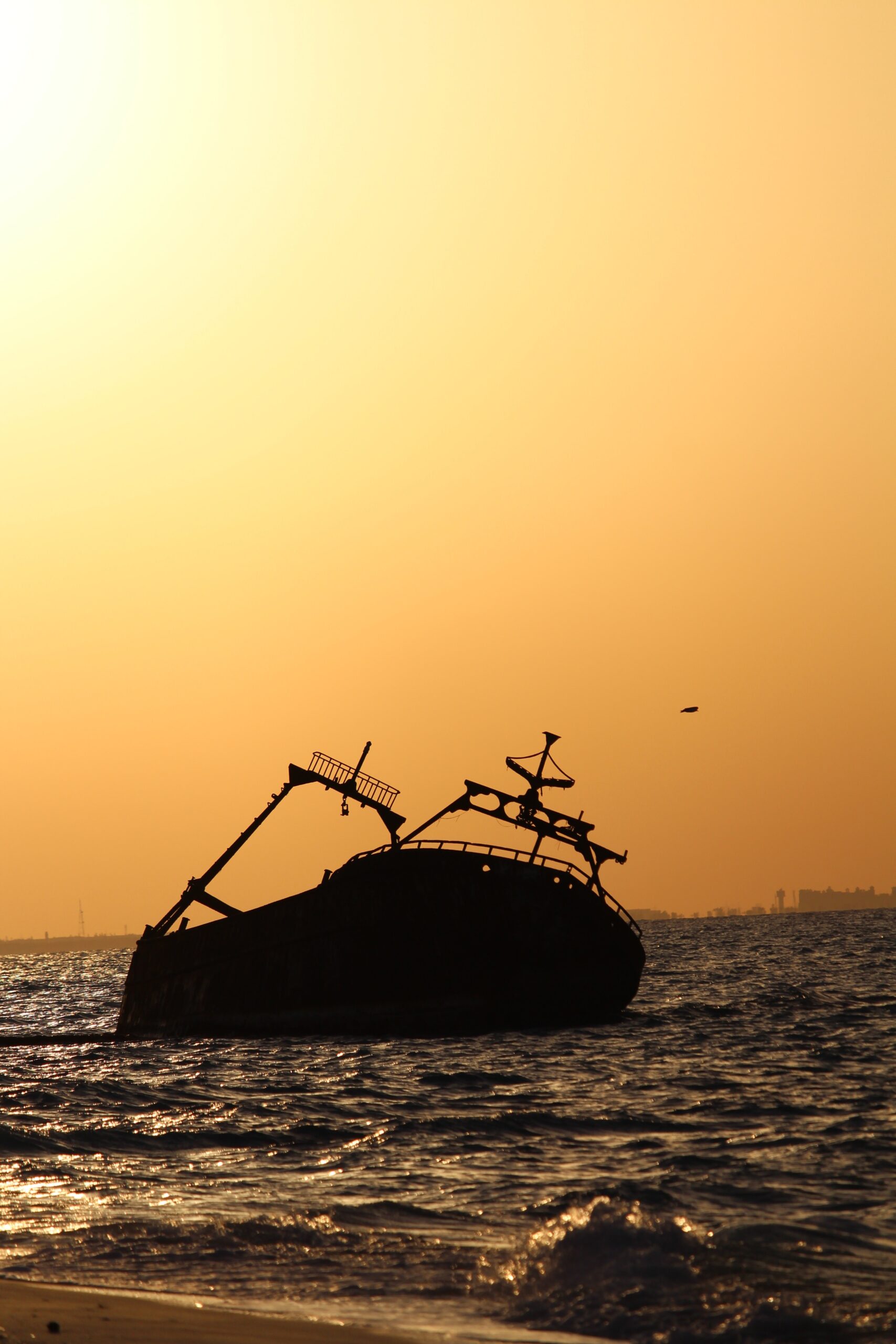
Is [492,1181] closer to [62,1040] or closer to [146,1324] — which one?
[146,1324]

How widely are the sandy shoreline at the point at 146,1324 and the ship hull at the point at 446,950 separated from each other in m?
20.6

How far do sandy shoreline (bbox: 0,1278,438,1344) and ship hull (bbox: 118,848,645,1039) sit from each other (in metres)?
20.6

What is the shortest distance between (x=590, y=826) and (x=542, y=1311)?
2201cm

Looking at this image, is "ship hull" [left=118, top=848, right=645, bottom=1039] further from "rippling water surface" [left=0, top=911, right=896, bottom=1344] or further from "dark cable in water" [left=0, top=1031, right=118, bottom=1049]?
"dark cable in water" [left=0, top=1031, right=118, bottom=1049]

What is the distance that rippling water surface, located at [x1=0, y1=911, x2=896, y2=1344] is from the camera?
32.1 feet

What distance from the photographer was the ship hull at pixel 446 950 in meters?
30.0

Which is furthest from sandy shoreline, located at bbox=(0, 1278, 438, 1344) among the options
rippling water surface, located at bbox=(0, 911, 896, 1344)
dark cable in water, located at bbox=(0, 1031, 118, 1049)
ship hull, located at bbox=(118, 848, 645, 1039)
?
dark cable in water, located at bbox=(0, 1031, 118, 1049)

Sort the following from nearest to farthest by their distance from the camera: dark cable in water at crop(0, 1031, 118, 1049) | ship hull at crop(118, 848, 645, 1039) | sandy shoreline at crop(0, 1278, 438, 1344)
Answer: sandy shoreline at crop(0, 1278, 438, 1344) → ship hull at crop(118, 848, 645, 1039) → dark cable in water at crop(0, 1031, 118, 1049)

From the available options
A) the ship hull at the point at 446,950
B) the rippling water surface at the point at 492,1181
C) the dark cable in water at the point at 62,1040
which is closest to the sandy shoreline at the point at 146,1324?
the rippling water surface at the point at 492,1181

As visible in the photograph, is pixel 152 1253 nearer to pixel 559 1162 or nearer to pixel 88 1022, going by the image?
pixel 559 1162

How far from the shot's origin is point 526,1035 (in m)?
29.2

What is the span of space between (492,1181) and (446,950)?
637 inches

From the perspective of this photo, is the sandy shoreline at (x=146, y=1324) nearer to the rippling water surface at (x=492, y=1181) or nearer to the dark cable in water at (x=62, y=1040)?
the rippling water surface at (x=492, y=1181)

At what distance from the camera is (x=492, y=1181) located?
1379 cm
